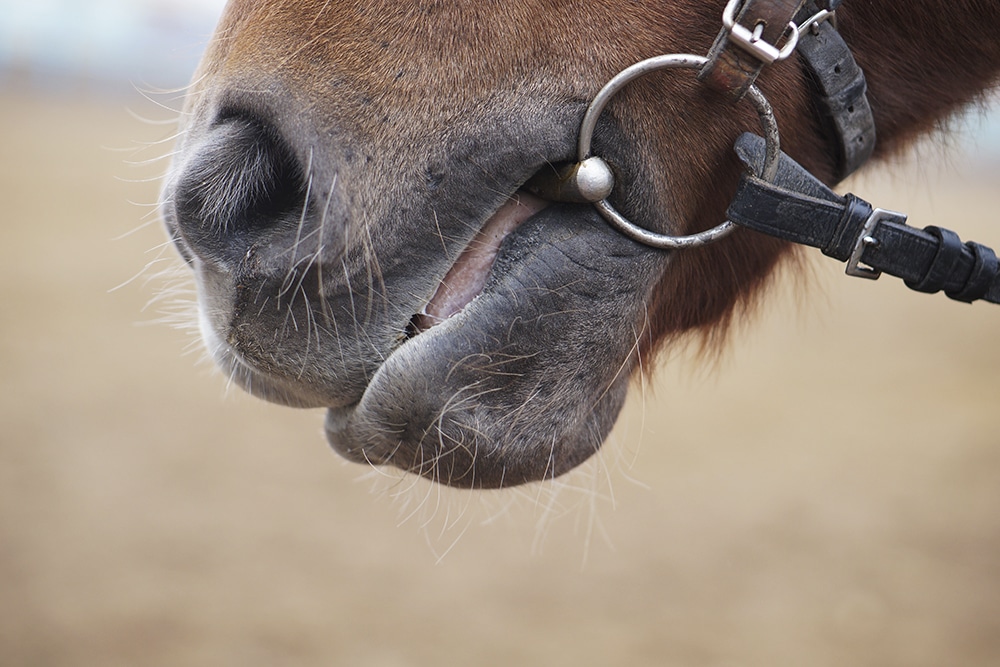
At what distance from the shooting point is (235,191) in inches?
31.3

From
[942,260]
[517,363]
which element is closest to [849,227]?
[942,260]

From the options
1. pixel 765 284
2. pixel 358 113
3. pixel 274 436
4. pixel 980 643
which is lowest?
pixel 274 436

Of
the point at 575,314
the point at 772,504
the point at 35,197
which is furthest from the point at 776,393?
the point at 35,197

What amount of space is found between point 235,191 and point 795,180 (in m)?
0.58

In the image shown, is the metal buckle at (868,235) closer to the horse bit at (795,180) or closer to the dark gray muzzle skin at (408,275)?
the horse bit at (795,180)

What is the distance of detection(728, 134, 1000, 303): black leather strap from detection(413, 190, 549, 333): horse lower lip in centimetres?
22

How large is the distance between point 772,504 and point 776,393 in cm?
166

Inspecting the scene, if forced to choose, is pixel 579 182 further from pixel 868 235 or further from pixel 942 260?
pixel 942 260

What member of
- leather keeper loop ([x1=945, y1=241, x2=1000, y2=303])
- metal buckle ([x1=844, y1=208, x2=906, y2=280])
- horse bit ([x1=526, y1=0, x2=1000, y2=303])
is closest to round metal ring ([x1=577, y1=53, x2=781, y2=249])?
horse bit ([x1=526, y1=0, x2=1000, y2=303])

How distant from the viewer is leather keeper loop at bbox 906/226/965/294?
0.89 m

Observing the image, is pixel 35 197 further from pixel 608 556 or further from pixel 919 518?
pixel 919 518

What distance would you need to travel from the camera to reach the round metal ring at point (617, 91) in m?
0.77

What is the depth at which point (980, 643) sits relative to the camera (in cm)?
280

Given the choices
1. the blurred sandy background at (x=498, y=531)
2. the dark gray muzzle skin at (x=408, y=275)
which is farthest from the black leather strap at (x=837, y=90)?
the blurred sandy background at (x=498, y=531)
